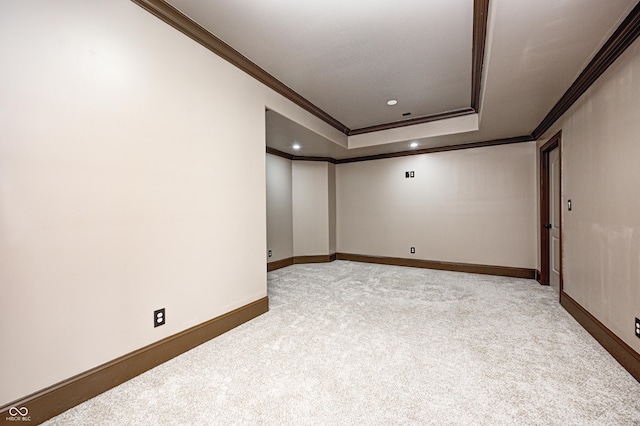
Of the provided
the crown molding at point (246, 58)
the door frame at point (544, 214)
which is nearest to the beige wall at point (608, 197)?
the crown molding at point (246, 58)

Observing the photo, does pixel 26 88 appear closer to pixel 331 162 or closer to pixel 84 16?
pixel 84 16

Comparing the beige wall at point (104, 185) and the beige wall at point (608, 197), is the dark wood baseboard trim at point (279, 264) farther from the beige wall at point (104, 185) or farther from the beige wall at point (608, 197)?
the beige wall at point (608, 197)

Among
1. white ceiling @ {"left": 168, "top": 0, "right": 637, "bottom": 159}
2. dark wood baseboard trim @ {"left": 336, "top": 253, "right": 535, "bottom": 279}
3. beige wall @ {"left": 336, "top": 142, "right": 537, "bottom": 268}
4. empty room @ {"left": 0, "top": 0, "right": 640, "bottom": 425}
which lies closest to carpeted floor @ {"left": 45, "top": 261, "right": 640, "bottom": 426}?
empty room @ {"left": 0, "top": 0, "right": 640, "bottom": 425}

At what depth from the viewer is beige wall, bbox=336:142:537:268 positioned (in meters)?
4.86

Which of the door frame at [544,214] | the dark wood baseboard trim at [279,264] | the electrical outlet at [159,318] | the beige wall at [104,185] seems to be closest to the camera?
the beige wall at [104,185]

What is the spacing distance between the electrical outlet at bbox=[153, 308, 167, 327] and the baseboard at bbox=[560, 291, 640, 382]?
330 cm

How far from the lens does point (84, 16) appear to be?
173 cm

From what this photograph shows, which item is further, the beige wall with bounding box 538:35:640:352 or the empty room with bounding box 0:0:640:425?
the beige wall with bounding box 538:35:640:352

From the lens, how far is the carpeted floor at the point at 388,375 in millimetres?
1592

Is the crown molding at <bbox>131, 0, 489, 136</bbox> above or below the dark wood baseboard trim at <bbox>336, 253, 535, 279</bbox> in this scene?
above

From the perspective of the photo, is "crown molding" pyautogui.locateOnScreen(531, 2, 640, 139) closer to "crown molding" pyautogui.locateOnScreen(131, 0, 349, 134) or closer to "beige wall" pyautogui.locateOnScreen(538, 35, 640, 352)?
"beige wall" pyautogui.locateOnScreen(538, 35, 640, 352)

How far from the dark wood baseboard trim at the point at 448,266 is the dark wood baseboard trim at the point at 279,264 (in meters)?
1.22

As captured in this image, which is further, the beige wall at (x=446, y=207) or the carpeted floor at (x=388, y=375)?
the beige wall at (x=446, y=207)

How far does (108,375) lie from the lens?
1.82 meters
